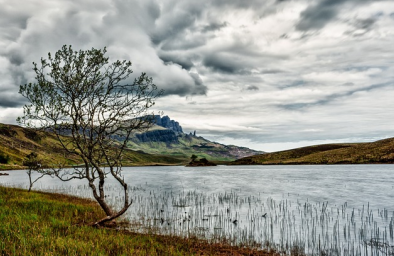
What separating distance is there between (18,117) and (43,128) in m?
1.88

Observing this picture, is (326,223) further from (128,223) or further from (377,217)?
(128,223)

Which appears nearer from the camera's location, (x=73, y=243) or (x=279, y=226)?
(x=73, y=243)

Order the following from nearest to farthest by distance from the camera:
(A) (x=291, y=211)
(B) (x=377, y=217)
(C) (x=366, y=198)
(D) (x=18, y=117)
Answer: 1. (D) (x=18, y=117)
2. (B) (x=377, y=217)
3. (A) (x=291, y=211)
4. (C) (x=366, y=198)

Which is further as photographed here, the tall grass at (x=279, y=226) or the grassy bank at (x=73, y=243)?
the tall grass at (x=279, y=226)

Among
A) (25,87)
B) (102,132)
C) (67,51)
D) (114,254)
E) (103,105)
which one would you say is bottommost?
(114,254)

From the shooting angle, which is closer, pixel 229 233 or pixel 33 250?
pixel 33 250

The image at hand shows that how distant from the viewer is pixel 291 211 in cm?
3488

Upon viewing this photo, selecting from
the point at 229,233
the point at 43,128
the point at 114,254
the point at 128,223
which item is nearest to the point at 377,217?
the point at 229,233

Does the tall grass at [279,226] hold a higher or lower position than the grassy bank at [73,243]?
lower

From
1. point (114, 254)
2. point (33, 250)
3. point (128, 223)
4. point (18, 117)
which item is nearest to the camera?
point (33, 250)

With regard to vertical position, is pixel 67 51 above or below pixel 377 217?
above

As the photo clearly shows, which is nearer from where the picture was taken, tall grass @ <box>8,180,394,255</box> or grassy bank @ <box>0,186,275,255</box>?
grassy bank @ <box>0,186,275,255</box>

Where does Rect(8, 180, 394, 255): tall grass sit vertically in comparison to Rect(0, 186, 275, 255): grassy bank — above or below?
below

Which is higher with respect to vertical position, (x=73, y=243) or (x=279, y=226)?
(x=73, y=243)
